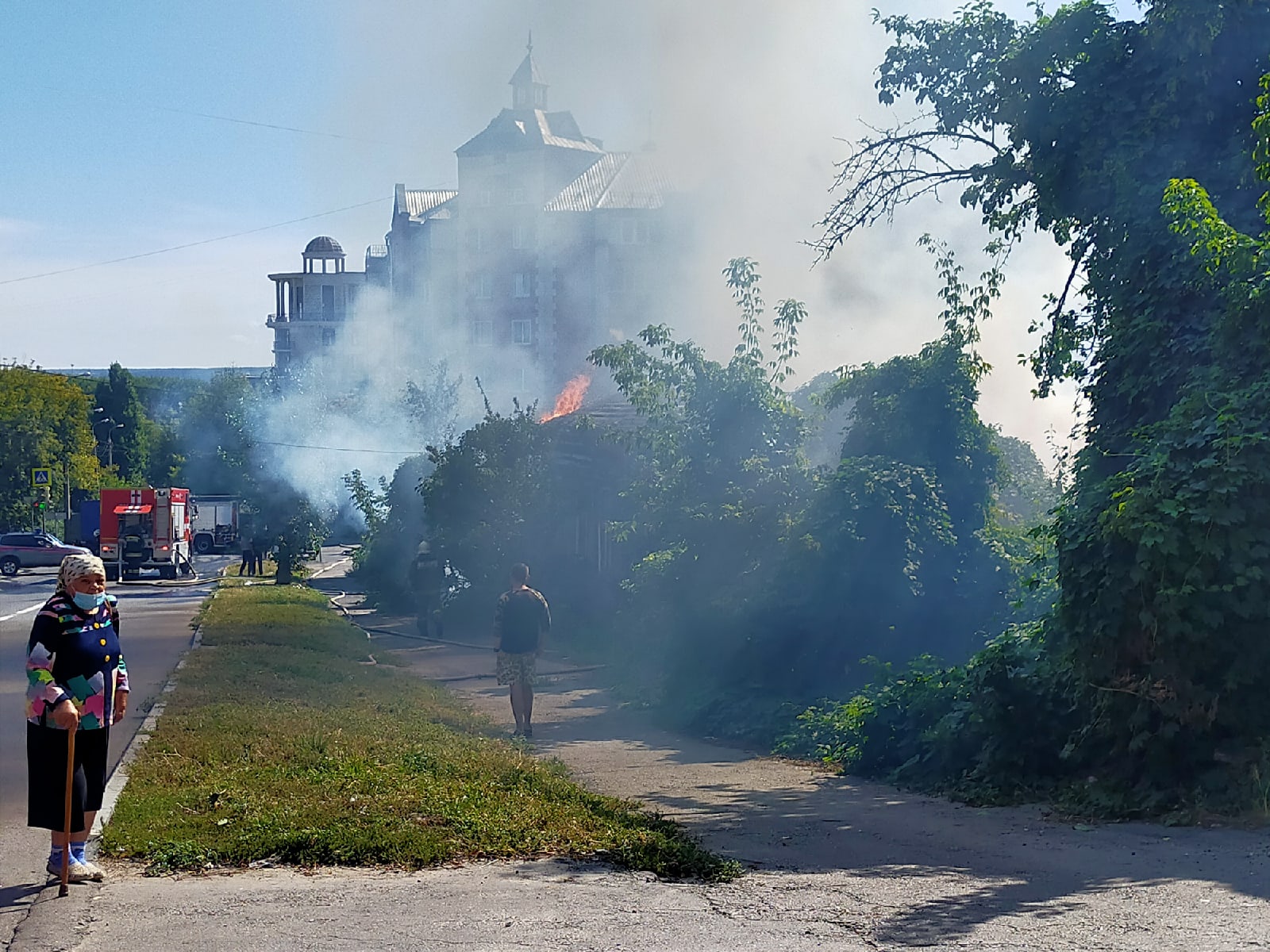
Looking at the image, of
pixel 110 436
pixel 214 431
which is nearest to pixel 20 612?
pixel 214 431

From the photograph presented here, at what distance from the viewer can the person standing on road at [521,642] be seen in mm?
13164

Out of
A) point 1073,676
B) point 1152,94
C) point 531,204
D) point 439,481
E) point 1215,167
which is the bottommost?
point 1073,676

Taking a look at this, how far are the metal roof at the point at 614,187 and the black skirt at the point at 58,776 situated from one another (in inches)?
1738

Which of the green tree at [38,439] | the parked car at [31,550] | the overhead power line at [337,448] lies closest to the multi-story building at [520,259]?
the overhead power line at [337,448]

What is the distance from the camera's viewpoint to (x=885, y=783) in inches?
412

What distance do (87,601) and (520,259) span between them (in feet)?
235

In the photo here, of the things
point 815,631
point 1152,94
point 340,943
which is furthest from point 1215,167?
point 340,943

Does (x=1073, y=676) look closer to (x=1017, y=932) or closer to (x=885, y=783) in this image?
(x=885, y=783)

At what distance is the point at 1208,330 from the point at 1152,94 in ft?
8.02

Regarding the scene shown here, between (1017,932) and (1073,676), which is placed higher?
(1073,676)

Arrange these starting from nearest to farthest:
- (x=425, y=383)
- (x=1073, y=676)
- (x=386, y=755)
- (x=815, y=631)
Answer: (x=1073, y=676), (x=386, y=755), (x=815, y=631), (x=425, y=383)

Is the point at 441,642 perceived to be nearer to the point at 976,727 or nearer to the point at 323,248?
the point at 976,727

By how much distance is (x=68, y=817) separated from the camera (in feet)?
20.4

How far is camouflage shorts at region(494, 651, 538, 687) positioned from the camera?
13133 millimetres
